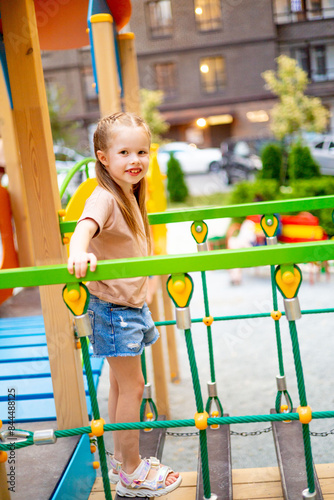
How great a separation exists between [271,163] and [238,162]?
4092mm

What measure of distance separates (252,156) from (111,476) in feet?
34.6

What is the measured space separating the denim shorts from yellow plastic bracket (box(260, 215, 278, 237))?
647 millimetres

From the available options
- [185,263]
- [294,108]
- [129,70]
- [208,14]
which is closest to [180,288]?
[185,263]

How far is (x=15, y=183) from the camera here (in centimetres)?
342

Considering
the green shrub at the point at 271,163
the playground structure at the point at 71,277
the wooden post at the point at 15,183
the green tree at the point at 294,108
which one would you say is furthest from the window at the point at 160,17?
the playground structure at the point at 71,277

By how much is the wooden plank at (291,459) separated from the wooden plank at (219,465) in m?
0.17

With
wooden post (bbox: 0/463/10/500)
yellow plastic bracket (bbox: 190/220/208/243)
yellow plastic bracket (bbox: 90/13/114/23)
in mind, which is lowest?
wooden post (bbox: 0/463/10/500)

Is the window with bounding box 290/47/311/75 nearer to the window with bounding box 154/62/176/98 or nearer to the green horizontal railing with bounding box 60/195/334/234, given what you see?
the window with bounding box 154/62/176/98

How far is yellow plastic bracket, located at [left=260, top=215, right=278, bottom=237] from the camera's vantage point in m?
1.82

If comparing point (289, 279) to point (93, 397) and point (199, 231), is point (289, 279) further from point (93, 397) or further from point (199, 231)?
point (199, 231)

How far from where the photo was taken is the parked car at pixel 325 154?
9.18 metres

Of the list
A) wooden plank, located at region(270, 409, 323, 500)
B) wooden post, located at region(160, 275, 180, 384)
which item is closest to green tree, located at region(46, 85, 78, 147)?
wooden post, located at region(160, 275, 180, 384)

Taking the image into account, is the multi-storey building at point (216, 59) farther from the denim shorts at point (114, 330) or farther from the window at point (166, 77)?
the denim shorts at point (114, 330)

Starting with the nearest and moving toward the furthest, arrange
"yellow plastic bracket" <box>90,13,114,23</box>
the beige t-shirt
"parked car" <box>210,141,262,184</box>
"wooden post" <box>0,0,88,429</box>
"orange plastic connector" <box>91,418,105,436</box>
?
"orange plastic connector" <box>91,418,105,436</box> → the beige t-shirt → "wooden post" <box>0,0,88,429</box> → "yellow plastic bracket" <box>90,13,114,23</box> → "parked car" <box>210,141,262,184</box>
